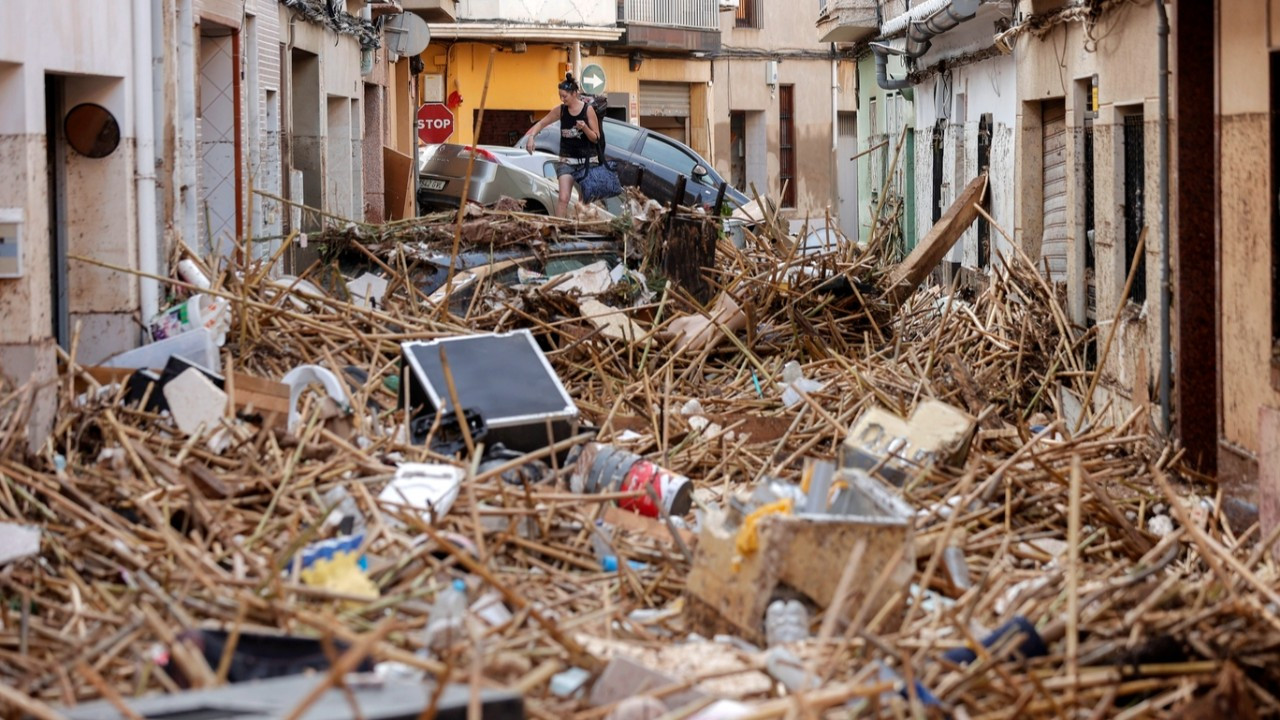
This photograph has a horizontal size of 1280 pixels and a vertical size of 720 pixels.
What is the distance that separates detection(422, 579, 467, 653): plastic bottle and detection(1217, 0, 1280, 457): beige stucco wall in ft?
12.4

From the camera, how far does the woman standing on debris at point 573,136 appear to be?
16.7 metres

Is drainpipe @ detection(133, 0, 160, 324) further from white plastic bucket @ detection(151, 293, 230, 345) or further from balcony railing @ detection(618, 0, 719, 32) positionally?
balcony railing @ detection(618, 0, 719, 32)

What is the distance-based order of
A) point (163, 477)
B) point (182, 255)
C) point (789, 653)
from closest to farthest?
point (789, 653) < point (163, 477) < point (182, 255)

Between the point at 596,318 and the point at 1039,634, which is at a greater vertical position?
the point at 596,318

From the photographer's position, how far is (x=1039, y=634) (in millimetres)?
5840

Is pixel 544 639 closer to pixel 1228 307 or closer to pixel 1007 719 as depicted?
pixel 1007 719

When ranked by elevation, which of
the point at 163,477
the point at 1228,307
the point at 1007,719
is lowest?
the point at 1007,719

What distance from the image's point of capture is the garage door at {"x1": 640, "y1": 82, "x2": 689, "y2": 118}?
132 feet

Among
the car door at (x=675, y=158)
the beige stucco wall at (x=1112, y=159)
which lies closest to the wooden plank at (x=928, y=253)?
the beige stucco wall at (x=1112, y=159)

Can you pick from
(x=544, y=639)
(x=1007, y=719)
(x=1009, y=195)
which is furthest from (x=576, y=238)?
(x=1007, y=719)

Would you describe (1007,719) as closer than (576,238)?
Yes

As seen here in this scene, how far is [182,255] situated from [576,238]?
389 cm

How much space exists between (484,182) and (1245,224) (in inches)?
545

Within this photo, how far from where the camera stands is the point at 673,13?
3934 centimetres
